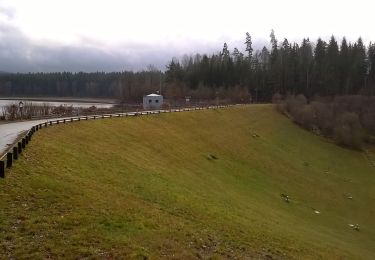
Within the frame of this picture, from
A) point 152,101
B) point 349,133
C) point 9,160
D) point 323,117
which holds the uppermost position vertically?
point 152,101

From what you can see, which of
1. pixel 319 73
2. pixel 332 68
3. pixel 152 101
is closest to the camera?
pixel 152 101

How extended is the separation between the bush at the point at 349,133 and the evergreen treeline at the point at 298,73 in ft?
97.3

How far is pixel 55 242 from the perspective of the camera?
1392 cm

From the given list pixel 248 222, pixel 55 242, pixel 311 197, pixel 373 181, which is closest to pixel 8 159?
pixel 55 242

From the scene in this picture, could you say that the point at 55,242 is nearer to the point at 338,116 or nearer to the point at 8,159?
the point at 8,159

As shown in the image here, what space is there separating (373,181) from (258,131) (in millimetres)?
20342

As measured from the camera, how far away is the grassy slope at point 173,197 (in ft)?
49.7

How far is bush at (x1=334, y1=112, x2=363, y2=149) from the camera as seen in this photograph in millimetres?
78312

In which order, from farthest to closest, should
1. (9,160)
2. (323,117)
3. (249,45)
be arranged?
(249,45)
(323,117)
(9,160)

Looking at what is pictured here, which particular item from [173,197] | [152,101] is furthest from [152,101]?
[173,197]

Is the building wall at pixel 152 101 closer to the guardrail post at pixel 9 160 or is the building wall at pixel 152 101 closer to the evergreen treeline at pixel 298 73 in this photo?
the evergreen treeline at pixel 298 73

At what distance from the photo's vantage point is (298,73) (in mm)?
122812

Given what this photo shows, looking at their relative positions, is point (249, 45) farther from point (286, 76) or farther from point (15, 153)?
point (15, 153)

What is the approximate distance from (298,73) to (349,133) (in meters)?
46.9
